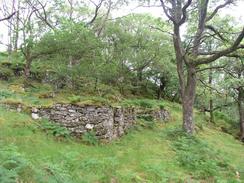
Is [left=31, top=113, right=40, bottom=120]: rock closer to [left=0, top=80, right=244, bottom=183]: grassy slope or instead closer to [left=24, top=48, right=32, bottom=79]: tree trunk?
[left=0, top=80, right=244, bottom=183]: grassy slope

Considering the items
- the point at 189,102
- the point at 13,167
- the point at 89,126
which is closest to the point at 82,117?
the point at 89,126

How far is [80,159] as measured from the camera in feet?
29.8

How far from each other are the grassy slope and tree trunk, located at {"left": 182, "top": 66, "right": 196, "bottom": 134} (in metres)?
3.22

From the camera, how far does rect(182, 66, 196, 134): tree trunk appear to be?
15258mm

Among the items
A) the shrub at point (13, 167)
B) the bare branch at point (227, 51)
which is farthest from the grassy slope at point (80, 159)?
the bare branch at point (227, 51)

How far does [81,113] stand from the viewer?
1125 centimetres

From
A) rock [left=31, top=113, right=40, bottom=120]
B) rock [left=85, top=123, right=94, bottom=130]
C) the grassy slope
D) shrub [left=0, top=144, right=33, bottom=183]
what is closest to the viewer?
shrub [left=0, top=144, right=33, bottom=183]

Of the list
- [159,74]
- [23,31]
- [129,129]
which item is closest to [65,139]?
[129,129]

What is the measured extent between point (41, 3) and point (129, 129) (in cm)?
1102

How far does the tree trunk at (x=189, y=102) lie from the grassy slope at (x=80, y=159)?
10.6 feet

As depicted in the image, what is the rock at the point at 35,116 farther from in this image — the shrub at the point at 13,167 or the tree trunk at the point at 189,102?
the tree trunk at the point at 189,102

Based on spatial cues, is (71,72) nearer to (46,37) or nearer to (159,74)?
(46,37)

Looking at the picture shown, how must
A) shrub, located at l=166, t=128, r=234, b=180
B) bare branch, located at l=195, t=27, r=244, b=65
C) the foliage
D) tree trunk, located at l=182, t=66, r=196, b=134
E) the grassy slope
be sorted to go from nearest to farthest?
the grassy slope → shrub, located at l=166, t=128, r=234, b=180 → the foliage → bare branch, located at l=195, t=27, r=244, b=65 → tree trunk, located at l=182, t=66, r=196, b=134

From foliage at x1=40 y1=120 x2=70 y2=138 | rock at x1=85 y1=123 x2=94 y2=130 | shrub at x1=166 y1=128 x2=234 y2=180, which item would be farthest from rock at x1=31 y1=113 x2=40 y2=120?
shrub at x1=166 y1=128 x2=234 y2=180
